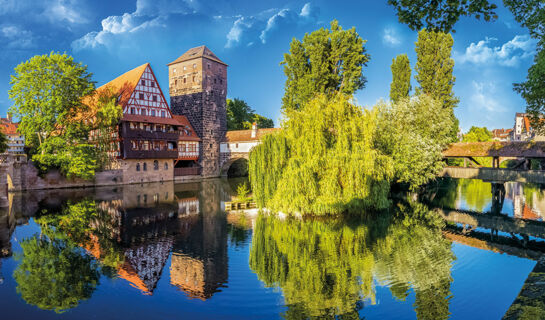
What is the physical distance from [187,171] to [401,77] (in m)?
25.3

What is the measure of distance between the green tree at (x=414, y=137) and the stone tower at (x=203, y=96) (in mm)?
23108

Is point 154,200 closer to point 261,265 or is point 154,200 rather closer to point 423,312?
point 261,265

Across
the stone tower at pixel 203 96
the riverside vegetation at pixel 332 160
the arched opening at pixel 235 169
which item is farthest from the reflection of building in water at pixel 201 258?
the arched opening at pixel 235 169

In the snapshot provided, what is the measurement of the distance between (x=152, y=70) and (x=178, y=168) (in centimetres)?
1103

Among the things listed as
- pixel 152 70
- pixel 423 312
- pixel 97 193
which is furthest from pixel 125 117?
pixel 423 312

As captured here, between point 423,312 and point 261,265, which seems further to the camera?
point 261,265

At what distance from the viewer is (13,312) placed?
766 centimetres

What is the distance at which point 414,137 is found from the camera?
73.5 feet

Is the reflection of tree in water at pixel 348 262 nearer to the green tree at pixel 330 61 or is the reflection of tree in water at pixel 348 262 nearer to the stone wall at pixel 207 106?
the green tree at pixel 330 61

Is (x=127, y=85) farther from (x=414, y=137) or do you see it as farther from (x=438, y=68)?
(x=438, y=68)

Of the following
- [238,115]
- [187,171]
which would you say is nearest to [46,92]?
[187,171]

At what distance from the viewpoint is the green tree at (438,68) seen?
100ft

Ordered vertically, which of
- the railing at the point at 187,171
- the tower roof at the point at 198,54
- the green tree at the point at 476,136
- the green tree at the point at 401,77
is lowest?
the railing at the point at 187,171

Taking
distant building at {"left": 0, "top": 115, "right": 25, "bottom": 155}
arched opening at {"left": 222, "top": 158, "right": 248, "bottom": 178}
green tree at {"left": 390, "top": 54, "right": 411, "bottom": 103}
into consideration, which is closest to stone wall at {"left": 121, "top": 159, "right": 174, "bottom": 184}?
arched opening at {"left": 222, "top": 158, "right": 248, "bottom": 178}
